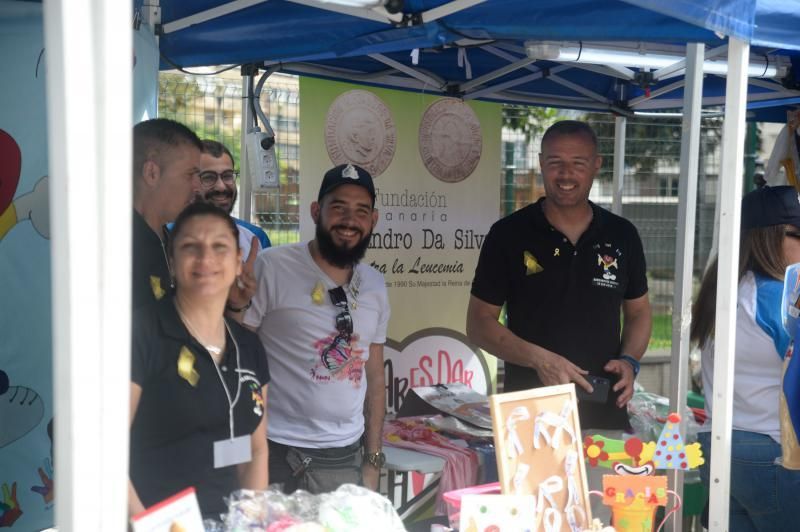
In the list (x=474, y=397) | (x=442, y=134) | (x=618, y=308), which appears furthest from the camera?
(x=442, y=134)

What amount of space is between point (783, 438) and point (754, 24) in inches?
46.5

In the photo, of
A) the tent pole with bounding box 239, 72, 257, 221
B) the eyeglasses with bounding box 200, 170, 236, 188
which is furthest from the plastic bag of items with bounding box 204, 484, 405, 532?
the tent pole with bounding box 239, 72, 257, 221

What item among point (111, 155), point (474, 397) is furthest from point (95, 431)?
point (474, 397)

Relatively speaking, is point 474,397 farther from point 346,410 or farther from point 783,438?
point 783,438

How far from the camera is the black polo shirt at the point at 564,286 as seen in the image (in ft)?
11.3

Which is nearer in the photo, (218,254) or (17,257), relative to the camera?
(218,254)

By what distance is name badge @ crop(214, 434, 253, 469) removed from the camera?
2135 millimetres

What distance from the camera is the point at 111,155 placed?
54.9 inches

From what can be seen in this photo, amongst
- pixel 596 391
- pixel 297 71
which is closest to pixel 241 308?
pixel 596 391

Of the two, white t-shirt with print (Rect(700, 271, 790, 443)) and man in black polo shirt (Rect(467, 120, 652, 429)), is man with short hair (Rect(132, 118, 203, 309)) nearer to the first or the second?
man in black polo shirt (Rect(467, 120, 652, 429))

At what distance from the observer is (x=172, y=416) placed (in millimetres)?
2070

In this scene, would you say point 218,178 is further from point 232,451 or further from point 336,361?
point 232,451

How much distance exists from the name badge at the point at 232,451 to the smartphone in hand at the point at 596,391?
1574 mm

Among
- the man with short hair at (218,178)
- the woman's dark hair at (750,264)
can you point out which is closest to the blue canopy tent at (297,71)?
the woman's dark hair at (750,264)
